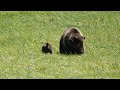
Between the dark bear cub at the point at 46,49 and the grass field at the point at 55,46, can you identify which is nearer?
the grass field at the point at 55,46

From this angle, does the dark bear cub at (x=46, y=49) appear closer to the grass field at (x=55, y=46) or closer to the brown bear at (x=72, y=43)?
the grass field at (x=55, y=46)

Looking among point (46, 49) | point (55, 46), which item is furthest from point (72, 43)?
point (55, 46)

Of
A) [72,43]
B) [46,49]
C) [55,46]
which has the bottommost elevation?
[46,49]

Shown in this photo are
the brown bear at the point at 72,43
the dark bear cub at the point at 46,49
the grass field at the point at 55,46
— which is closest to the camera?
the grass field at the point at 55,46

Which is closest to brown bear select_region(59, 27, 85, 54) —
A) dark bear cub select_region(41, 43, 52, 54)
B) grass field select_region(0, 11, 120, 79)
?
grass field select_region(0, 11, 120, 79)

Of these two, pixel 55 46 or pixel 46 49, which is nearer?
pixel 46 49

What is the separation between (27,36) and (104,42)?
10.5ft

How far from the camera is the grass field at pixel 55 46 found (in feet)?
36.4

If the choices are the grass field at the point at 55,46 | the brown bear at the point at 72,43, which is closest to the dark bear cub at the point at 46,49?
the grass field at the point at 55,46

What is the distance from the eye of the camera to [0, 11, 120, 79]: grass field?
11.1 m

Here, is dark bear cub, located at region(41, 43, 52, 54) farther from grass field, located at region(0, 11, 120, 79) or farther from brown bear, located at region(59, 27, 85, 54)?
brown bear, located at region(59, 27, 85, 54)

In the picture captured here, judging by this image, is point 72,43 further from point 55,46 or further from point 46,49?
point 55,46

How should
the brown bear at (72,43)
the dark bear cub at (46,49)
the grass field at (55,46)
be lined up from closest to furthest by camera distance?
1. the grass field at (55,46)
2. the brown bear at (72,43)
3. the dark bear cub at (46,49)

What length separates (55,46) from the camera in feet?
52.5
